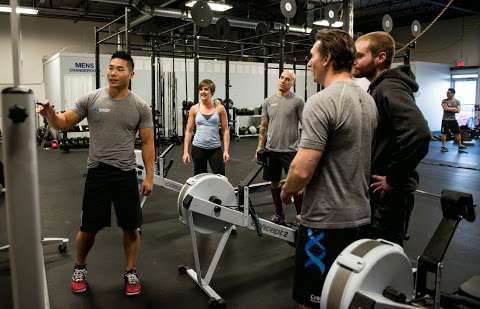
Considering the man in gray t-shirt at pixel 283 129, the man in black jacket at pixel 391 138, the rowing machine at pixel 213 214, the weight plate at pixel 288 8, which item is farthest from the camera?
the weight plate at pixel 288 8

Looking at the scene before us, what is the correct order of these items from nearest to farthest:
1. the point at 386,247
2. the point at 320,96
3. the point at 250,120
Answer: the point at 386,247
the point at 320,96
the point at 250,120

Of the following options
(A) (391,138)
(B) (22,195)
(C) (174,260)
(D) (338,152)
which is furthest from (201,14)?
(B) (22,195)

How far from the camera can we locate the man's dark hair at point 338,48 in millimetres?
1469

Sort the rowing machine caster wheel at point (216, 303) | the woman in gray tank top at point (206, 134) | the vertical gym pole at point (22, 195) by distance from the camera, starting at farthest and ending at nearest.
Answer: the woman in gray tank top at point (206, 134) → the rowing machine caster wheel at point (216, 303) → the vertical gym pole at point (22, 195)

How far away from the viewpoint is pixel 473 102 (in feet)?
42.7

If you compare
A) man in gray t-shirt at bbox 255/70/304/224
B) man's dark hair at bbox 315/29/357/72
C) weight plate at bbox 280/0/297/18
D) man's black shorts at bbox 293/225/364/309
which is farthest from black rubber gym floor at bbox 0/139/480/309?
weight plate at bbox 280/0/297/18

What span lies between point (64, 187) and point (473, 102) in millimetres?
12319

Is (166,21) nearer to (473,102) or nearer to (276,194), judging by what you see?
(473,102)

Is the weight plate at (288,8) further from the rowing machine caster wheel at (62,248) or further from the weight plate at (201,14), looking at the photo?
the rowing machine caster wheel at (62,248)

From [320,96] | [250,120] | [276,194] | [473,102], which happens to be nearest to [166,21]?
[250,120]

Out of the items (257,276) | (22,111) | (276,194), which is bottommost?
(257,276)

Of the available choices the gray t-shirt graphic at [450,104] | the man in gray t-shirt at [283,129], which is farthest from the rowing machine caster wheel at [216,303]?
the gray t-shirt graphic at [450,104]

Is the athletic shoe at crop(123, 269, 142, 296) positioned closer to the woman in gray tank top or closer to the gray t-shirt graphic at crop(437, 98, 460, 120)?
the woman in gray tank top

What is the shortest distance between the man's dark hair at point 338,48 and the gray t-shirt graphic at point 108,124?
4.32 ft
